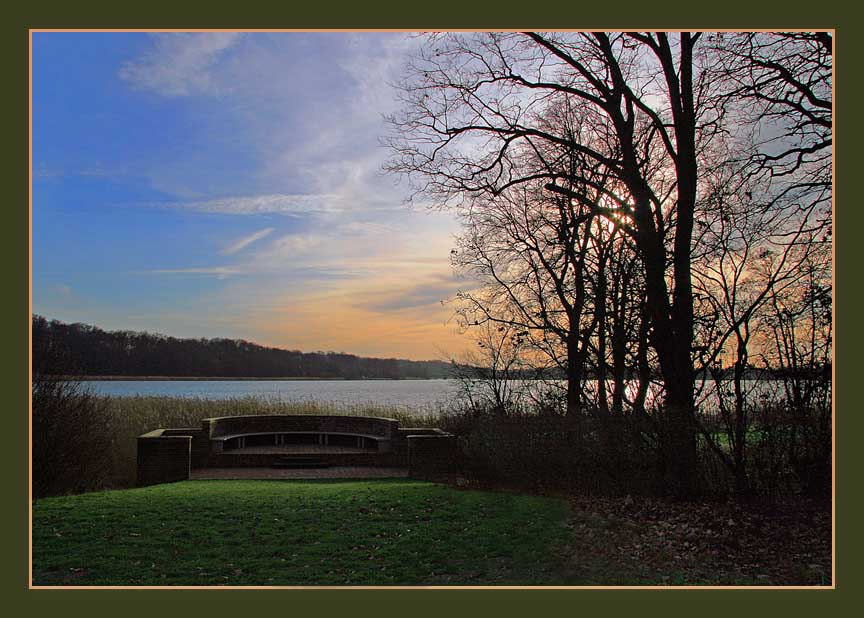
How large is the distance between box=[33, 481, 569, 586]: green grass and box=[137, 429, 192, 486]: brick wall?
189 inches

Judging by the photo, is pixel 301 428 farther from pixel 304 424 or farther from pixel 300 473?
pixel 300 473

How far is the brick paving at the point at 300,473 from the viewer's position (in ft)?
54.1

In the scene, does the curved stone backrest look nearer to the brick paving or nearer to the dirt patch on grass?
the brick paving

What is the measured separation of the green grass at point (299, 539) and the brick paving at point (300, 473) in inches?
218

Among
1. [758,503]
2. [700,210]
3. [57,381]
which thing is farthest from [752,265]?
[57,381]

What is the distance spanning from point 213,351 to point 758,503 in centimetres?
2361

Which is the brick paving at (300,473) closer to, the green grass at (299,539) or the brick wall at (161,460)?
the brick wall at (161,460)

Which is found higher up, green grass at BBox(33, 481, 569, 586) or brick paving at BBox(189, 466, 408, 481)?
green grass at BBox(33, 481, 569, 586)

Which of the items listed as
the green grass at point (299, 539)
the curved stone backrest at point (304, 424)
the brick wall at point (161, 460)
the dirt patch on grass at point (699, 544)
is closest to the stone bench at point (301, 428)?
the curved stone backrest at point (304, 424)

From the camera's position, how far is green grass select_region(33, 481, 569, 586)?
6879 millimetres

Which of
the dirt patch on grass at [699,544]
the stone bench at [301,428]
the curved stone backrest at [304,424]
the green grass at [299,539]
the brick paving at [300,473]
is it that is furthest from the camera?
the curved stone backrest at [304,424]

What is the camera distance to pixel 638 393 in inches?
424

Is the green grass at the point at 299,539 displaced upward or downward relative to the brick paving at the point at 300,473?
upward

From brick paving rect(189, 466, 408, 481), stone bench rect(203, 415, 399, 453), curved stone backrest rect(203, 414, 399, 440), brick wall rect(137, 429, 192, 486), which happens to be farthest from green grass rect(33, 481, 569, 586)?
curved stone backrest rect(203, 414, 399, 440)
